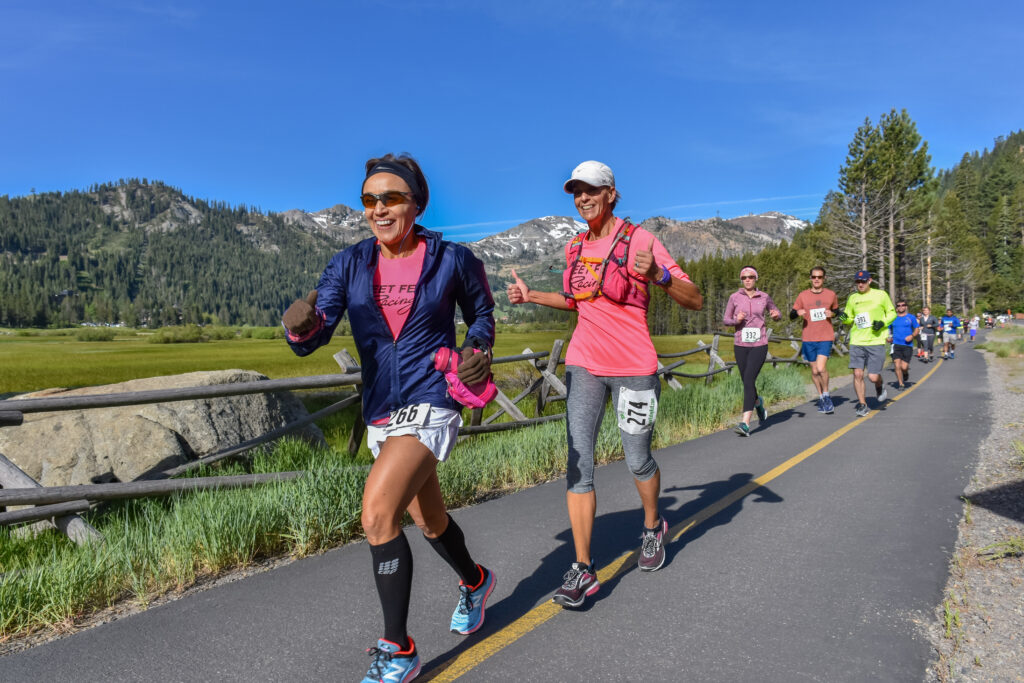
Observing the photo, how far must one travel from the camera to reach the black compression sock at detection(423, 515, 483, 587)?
296 centimetres

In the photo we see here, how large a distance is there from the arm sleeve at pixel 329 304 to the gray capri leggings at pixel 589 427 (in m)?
1.52

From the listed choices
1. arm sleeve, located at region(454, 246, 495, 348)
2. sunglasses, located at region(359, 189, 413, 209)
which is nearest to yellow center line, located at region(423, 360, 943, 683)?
arm sleeve, located at region(454, 246, 495, 348)

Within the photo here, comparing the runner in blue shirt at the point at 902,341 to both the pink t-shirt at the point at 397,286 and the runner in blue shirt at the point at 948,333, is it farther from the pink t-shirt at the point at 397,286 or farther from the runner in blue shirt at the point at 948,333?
the pink t-shirt at the point at 397,286

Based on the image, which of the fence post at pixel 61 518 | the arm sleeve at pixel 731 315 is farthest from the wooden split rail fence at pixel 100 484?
the arm sleeve at pixel 731 315

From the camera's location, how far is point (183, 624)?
3.26 meters

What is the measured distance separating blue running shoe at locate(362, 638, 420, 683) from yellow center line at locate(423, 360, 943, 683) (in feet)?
0.68

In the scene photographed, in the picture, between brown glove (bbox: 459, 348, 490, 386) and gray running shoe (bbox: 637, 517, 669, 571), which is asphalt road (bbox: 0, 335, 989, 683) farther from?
brown glove (bbox: 459, 348, 490, 386)

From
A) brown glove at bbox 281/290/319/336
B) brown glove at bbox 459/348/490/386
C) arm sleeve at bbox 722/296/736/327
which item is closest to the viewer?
brown glove at bbox 281/290/319/336

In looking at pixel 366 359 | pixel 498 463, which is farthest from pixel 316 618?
pixel 498 463

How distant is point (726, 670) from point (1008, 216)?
137 m

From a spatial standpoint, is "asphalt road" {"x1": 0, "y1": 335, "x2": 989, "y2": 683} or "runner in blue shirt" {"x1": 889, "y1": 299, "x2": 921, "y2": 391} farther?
"runner in blue shirt" {"x1": 889, "y1": 299, "x2": 921, "y2": 391}

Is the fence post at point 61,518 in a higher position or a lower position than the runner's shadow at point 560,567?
higher

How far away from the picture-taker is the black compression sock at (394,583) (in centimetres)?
246

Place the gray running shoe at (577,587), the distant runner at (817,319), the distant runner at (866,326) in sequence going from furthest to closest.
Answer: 1. the distant runner at (866,326)
2. the distant runner at (817,319)
3. the gray running shoe at (577,587)
